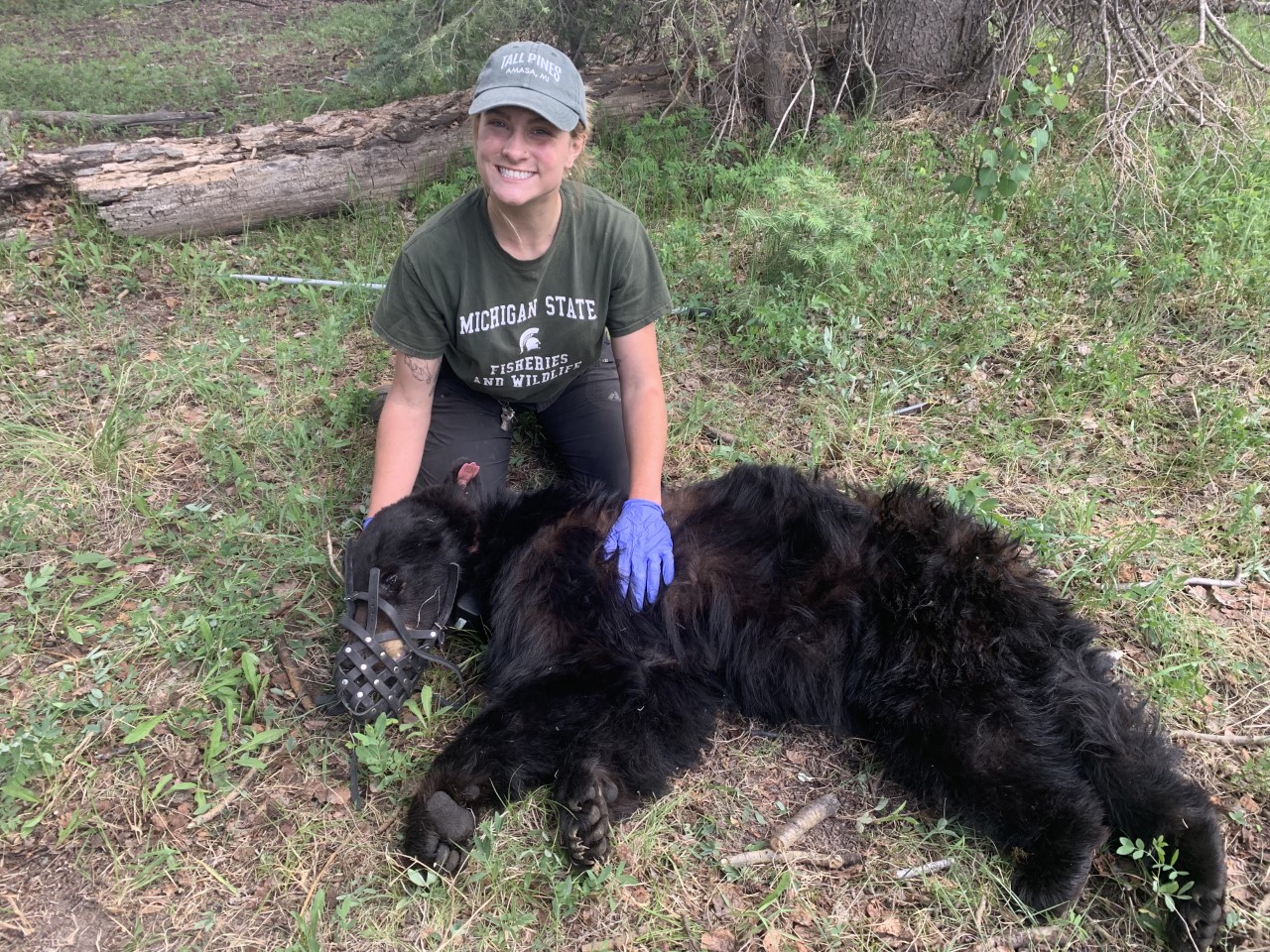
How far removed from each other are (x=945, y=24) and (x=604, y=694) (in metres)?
5.45

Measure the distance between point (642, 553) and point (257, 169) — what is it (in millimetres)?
4140

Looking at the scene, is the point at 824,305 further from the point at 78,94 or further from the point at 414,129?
the point at 78,94

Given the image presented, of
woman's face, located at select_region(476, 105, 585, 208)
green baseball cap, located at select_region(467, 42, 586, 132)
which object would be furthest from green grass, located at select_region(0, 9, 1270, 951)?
green baseball cap, located at select_region(467, 42, 586, 132)

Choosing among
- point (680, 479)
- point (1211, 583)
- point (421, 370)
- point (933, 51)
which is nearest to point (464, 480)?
point (421, 370)

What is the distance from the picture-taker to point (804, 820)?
2656mm

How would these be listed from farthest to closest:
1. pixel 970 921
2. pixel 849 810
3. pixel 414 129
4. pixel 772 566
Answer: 1. pixel 414 129
2. pixel 772 566
3. pixel 849 810
4. pixel 970 921

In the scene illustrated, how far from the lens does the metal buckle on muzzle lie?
8.76 ft

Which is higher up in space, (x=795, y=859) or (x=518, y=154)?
(x=518, y=154)

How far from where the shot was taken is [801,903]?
7.95 feet

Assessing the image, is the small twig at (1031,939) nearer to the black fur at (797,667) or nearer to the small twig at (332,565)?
the black fur at (797,667)

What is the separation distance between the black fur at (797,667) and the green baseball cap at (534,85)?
1.39 metres

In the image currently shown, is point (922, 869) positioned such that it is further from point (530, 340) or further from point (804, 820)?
point (530, 340)

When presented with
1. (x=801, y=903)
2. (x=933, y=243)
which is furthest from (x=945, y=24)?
(x=801, y=903)

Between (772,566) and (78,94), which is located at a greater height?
(78,94)
